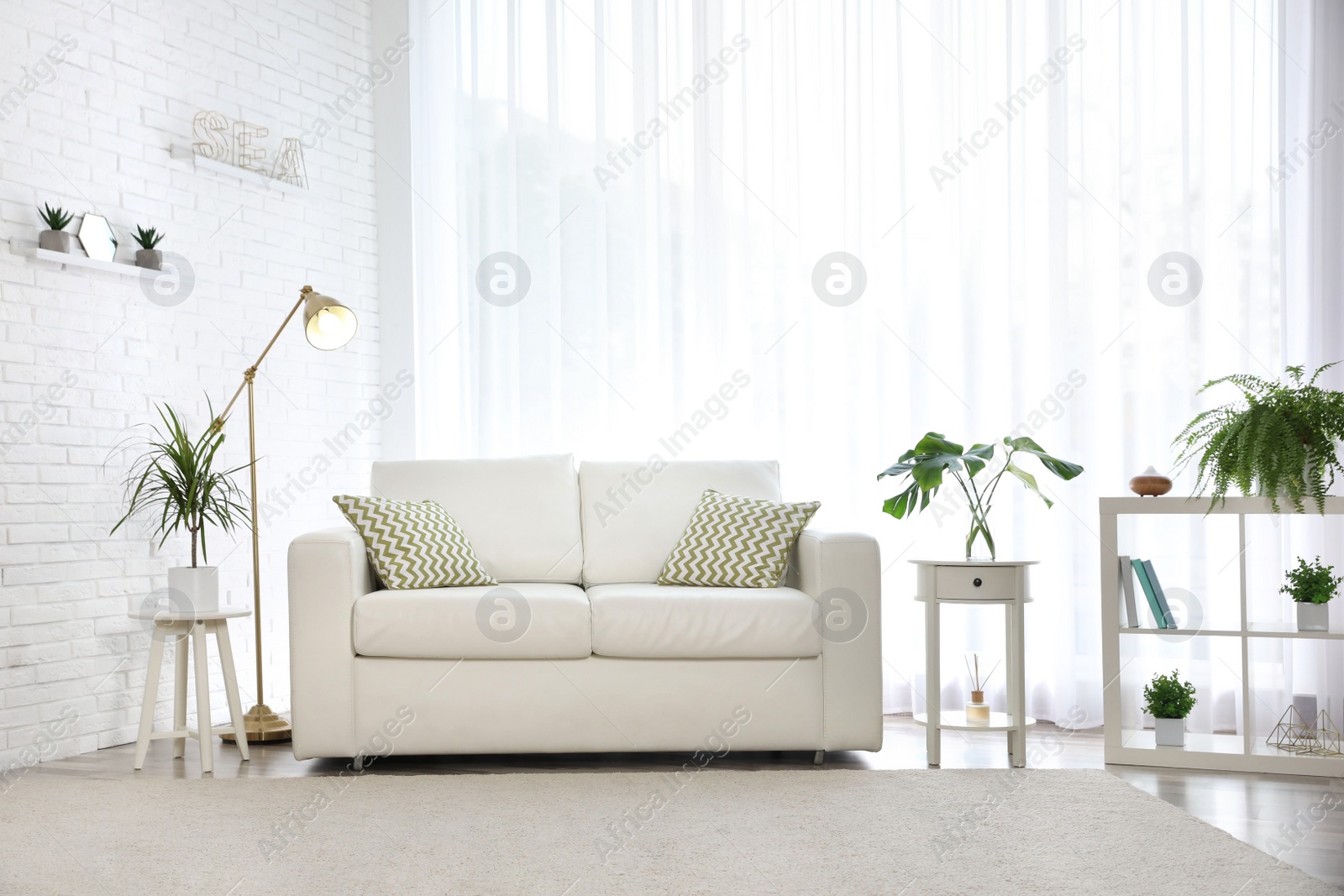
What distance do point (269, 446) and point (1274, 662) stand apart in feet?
12.3

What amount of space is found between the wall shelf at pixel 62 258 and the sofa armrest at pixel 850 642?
2468 millimetres

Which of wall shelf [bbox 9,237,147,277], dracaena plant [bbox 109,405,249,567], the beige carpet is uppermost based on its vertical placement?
A: wall shelf [bbox 9,237,147,277]

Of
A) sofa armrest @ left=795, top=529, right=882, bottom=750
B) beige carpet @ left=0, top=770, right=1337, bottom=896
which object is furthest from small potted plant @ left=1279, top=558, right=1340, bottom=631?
sofa armrest @ left=795, top=529, right=882, bottom=750

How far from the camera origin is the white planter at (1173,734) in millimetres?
3211

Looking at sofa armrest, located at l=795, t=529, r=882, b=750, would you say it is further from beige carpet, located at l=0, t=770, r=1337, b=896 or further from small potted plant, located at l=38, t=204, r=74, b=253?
small potted plant, located at l=38, t=204, r=74, b=253

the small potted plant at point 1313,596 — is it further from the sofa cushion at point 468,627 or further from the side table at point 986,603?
the sofa cushion at point 468,627

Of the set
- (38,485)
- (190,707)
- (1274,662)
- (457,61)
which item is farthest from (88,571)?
(1274,662)

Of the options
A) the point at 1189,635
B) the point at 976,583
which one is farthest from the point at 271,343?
the point at 1189,635

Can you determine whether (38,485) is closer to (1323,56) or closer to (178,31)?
(178,31)

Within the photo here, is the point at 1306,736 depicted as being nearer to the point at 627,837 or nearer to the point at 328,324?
the point at 627,837

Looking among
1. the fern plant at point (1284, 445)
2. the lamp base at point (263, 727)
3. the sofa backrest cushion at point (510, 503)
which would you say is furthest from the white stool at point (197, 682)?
the fern plant at point (1284, 445)

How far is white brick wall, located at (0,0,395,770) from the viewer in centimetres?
332

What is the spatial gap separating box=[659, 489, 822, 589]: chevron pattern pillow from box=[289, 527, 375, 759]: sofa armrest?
3.36 ft

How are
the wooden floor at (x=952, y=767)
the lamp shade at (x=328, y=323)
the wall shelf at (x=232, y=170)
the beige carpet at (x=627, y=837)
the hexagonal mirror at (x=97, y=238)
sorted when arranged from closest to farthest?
the beige carpet at (x=627, y=837)
the wooden floor at (x=952, y=767)
the hexagonal mirror at (x=97, y=238)
the lamp shade at (x=328, y=323)
the wall shelf at (x=232, y=170)
